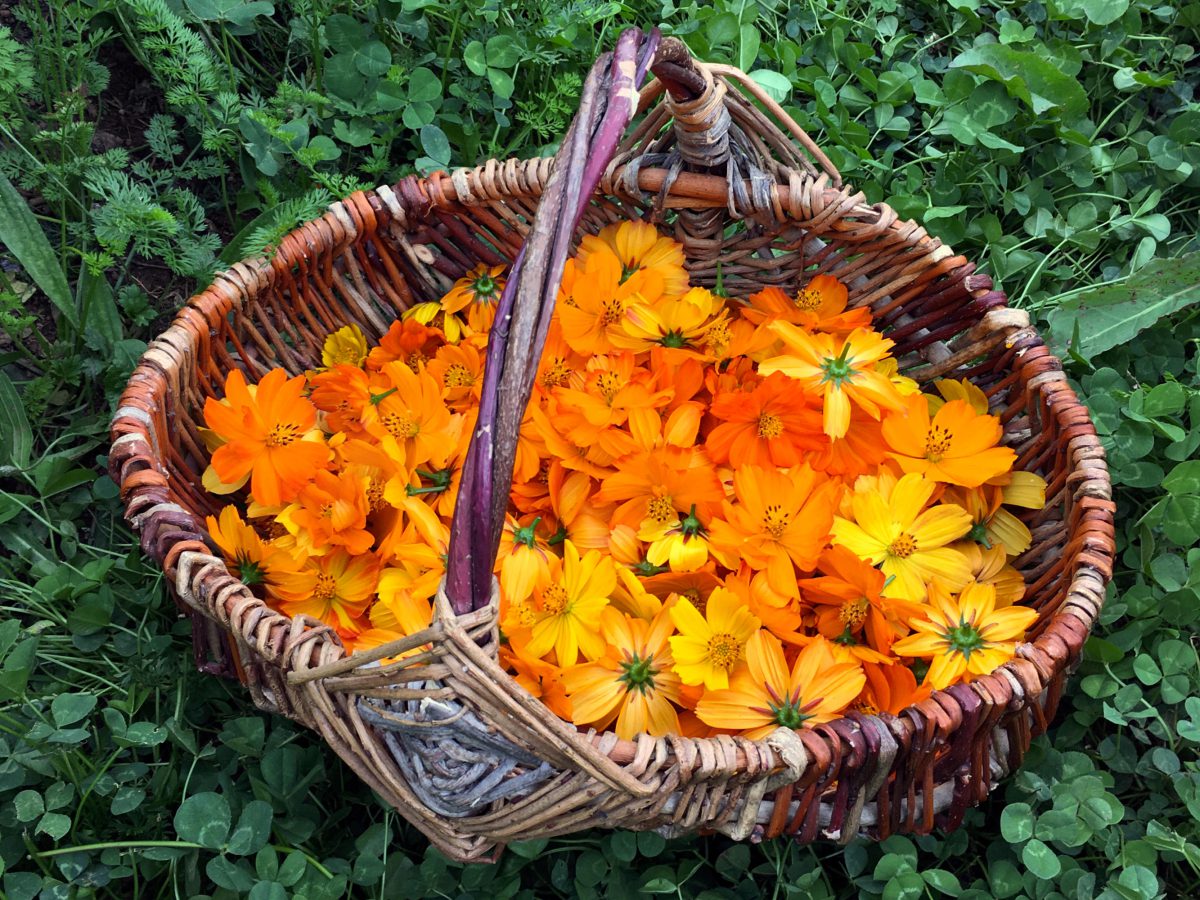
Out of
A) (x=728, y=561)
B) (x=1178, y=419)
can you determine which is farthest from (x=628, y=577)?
(x=1178, y=419)

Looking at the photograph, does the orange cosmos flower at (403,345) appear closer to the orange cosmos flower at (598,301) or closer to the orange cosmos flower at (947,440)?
the orange cosmos flower at (598,301)

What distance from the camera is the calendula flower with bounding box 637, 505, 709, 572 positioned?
1.12 metres

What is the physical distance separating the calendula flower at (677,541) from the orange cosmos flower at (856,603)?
117mm

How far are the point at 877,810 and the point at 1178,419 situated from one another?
2.45 ft

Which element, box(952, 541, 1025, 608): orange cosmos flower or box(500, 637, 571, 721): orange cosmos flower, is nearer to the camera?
box(500, 637, 571, 721): orange cosmos flower

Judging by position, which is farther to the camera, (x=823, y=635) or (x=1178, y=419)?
(x=1178, y=419)

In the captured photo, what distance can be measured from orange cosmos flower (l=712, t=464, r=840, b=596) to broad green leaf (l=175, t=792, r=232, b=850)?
1.92 ft

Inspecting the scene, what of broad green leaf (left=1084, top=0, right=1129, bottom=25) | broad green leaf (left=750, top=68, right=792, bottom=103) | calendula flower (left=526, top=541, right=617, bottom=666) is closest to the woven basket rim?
calendula flower (left=526, top=541, right=617, bottom=666)

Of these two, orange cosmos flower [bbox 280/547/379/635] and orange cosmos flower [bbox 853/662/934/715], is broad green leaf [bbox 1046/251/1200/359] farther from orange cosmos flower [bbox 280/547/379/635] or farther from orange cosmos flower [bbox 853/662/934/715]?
orange cosmos flower [bbox 280/547/379/635]

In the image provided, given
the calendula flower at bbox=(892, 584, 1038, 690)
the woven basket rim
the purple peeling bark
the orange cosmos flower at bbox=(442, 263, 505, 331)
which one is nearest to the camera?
the purple peeling bark

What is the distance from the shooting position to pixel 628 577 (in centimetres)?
109

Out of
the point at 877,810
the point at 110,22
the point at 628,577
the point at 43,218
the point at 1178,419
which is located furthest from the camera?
the point at 110,22

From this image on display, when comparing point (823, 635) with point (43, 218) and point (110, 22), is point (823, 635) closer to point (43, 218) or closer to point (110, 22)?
point (43, 218)

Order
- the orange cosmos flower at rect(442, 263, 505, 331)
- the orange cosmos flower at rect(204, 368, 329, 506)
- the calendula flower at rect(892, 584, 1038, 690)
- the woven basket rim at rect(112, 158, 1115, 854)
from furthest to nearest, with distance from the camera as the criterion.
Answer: the orange cosmos flower at rect(442, 263, 505, 331), the orange cosmos flower at rect(204, 368, 329, 506), the calendula flower at rect(892, 584, 1038, 690), the woven basket rim at rect(112, 158, 1115, 854)
